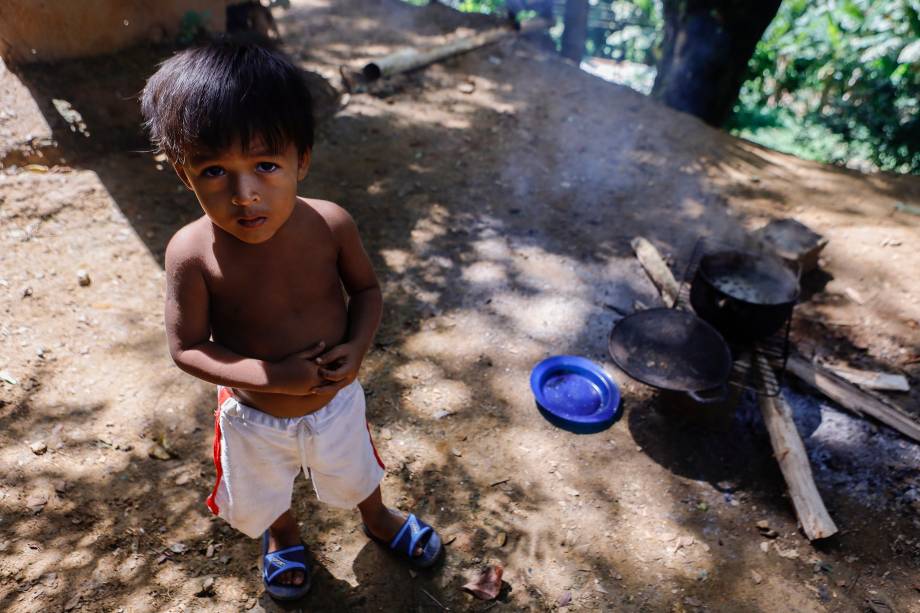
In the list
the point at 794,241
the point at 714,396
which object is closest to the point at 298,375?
the point at 714,396

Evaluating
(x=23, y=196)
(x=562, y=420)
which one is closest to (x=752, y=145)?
(x=562, y=420)

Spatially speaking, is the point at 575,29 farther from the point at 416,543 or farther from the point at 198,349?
the point at 198,349

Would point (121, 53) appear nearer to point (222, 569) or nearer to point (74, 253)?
point (74, 253)

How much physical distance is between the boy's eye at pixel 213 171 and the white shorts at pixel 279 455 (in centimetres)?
80

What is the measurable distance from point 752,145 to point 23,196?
7.55m

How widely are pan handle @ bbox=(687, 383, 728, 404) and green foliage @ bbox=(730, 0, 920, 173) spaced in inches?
A: 248

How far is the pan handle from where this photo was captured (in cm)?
340

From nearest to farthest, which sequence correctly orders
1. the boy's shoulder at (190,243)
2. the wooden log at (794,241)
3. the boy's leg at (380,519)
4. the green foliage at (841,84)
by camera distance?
the boy's shoulder at (190,243), the boy's leg at (380,519), the wooden log at (794,241), the green foliage at (841,84)

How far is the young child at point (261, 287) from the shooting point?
4.68 ft

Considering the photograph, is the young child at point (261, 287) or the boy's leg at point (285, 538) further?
the boy's leg at point (285, 538)

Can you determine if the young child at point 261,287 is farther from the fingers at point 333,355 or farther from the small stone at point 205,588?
the small stone at point 205,588

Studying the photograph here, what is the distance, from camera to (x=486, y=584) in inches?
101

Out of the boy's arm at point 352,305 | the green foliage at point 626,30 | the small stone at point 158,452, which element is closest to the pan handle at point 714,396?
the boy's arm at point 352,305

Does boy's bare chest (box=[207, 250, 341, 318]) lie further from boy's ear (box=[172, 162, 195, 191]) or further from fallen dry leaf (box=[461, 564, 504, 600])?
fallen dry leaf (box=[461, 564, 504, 600])
